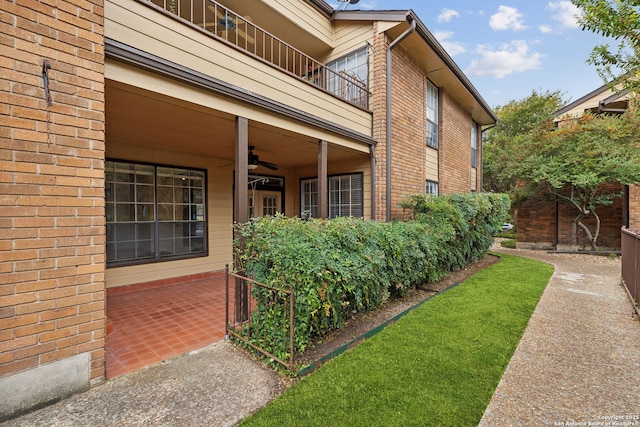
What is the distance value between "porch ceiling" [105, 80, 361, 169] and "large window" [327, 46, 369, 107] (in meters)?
1.53

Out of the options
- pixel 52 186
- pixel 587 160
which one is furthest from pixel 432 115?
pixel 52 186

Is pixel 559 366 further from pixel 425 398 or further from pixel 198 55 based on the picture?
pixel 198 55

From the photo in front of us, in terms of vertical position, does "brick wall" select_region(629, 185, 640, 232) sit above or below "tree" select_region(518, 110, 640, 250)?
below

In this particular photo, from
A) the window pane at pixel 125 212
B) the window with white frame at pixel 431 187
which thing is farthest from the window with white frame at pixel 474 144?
the window pane at pixel 125 212

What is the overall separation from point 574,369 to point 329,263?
2726 millimetres

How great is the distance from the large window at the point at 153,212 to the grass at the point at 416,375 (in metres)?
4.98

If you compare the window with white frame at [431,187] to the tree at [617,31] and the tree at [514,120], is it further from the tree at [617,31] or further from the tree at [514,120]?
the tree at [514,120]

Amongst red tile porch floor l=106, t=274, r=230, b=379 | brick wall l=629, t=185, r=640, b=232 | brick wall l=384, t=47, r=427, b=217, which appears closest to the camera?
red tile porch floor l=106, t=274, r=230, b=379

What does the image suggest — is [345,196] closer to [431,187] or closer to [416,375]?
[431,187]

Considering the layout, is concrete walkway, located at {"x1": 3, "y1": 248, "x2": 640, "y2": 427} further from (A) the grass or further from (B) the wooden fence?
(B) the wooden fence

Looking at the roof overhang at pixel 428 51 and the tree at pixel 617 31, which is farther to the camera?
the roof overhang at pixel 428 51

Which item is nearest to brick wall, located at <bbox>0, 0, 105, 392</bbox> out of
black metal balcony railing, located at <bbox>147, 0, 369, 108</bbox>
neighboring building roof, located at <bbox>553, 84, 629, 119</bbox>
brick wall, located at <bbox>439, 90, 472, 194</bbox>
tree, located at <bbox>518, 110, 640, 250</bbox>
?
black metal balcony railing, located at <bbox>147, 0, 369, 108</bbox>

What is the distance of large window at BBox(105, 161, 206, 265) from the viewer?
5.65m

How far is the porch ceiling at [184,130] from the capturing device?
371 cm
